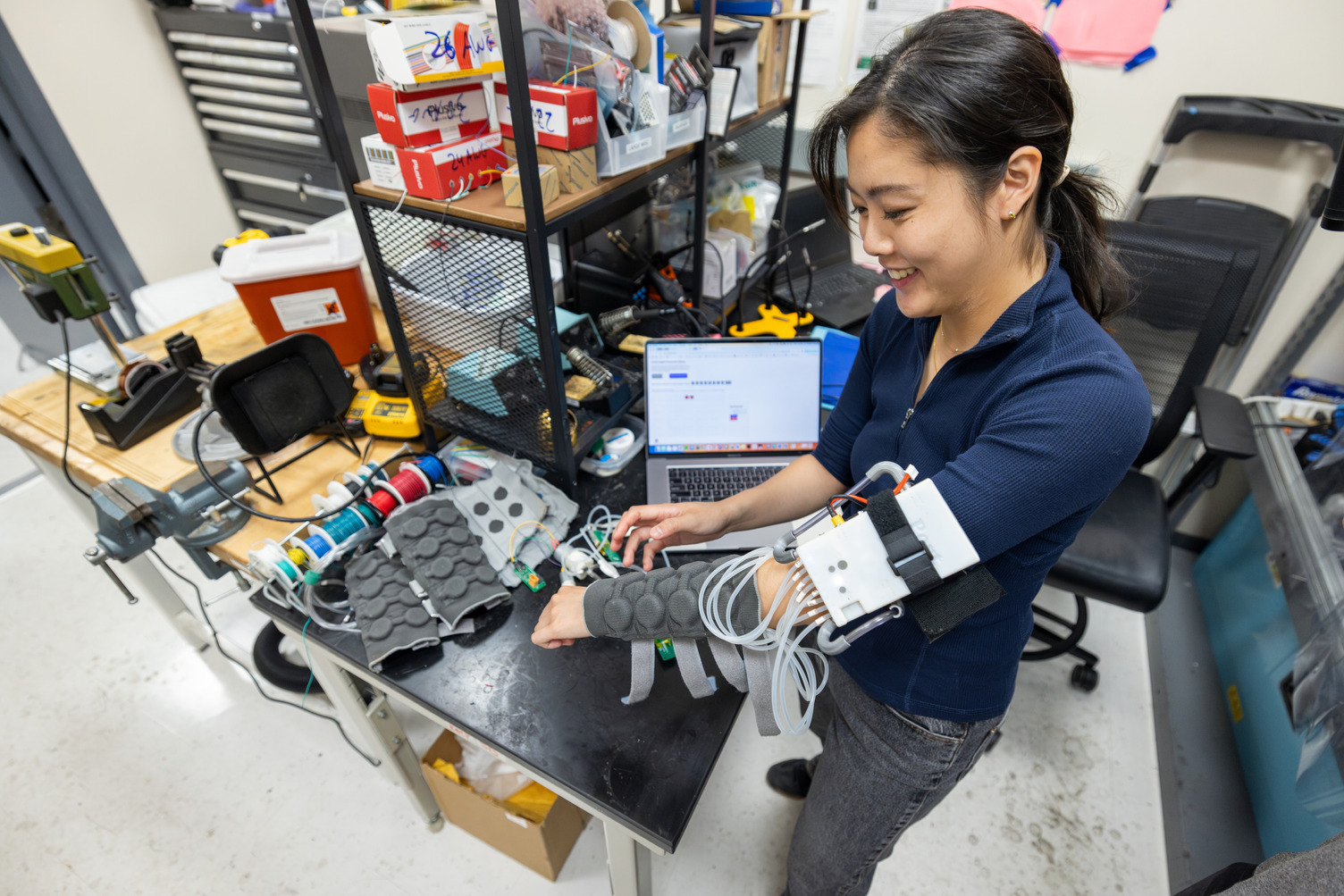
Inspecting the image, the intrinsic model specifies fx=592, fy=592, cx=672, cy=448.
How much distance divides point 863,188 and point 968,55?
0.15m

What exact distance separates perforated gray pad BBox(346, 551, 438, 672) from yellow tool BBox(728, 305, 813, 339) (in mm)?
1100

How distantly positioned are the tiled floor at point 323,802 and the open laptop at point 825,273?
1.24 metres

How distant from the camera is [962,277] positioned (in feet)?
2.19

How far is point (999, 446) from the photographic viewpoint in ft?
1.93

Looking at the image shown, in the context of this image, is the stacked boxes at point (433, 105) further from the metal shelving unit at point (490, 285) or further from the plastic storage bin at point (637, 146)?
the plastic storage bin at point (637, 146)

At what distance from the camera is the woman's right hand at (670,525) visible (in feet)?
3.24

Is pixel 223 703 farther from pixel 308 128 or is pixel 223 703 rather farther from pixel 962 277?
pixel 962 277

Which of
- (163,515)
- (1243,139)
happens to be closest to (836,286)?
(1243,139)

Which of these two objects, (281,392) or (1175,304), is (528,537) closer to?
(281,392)

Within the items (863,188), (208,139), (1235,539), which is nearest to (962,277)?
(863,188)

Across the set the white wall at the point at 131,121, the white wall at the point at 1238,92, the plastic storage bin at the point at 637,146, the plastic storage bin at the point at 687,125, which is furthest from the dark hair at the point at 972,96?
the white wall at the point at 131,121

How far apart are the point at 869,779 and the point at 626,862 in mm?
423

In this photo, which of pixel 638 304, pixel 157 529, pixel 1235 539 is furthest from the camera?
pixel 1235 539

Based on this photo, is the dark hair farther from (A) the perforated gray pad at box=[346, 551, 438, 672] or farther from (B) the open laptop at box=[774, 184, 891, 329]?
(B) the open laptop at box=[774, 184, 891, 329]
